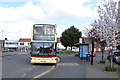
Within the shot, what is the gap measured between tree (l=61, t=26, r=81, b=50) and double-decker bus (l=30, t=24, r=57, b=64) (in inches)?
1971

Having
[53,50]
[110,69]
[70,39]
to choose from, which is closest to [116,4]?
[110,69]

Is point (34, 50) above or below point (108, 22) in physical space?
below

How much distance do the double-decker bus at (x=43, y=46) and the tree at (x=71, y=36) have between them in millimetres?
50075

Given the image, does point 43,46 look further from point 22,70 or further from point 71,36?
point 71,36

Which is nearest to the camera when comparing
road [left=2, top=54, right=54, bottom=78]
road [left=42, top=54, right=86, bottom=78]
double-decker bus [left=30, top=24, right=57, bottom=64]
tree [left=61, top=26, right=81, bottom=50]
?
road [left=42, top=54, right=86, bottom=78]

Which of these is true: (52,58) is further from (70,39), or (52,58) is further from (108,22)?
(70,39)

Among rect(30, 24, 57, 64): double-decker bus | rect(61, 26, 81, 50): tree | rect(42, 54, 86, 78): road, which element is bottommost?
rect(42, 54, 86, 78): road

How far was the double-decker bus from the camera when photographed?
74.4 feet

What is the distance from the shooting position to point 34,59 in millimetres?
22766

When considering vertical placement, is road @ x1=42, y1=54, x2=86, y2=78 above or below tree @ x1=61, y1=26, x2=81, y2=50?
below

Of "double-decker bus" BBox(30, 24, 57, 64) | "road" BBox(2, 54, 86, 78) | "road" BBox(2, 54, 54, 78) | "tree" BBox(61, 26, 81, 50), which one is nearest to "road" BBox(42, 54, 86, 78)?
"road" BBox(2, 54, 86, 78)

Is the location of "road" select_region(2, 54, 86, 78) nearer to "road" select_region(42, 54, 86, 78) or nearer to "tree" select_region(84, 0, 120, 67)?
"road" select_region(42, 54, 86, 78)

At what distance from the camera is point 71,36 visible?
240 ft

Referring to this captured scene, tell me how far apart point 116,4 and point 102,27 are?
2.20 m
